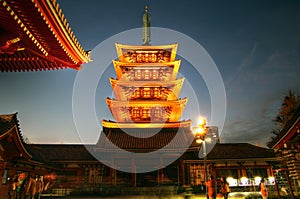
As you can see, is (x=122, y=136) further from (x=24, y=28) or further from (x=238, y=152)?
(x=24, y=28)

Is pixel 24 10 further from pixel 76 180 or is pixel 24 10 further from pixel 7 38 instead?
pixel 76 180

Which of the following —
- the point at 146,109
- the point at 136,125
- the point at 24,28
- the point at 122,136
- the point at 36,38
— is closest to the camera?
the point at 24,28

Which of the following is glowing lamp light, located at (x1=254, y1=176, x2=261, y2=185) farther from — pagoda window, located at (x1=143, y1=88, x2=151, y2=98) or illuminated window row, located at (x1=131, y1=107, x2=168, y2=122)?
pagoda window, located at (x1=143, y1=88, x2=151, y2=98)

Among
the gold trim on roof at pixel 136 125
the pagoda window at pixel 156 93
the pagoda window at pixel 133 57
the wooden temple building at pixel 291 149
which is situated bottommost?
the wooden temple building at pixel 291 149

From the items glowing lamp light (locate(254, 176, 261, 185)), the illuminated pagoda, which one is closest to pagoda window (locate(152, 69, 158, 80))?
the illuminated pagoda

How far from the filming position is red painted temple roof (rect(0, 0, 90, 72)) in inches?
239

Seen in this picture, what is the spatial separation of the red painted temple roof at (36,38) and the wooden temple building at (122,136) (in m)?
0.03

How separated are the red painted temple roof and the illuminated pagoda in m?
16.2

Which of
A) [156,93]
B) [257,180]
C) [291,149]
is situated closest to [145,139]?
[156,93]

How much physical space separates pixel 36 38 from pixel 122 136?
18556mm

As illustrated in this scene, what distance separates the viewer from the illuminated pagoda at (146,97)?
2625 cm

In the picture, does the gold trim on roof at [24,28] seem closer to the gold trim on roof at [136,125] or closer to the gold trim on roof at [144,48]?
the gold trim on roof at [136,125]

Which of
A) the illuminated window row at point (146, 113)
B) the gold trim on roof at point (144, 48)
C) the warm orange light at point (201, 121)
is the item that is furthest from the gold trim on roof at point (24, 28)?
the gold trim on roof at point (144, 48)

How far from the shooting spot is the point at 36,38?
7359 millimetres
